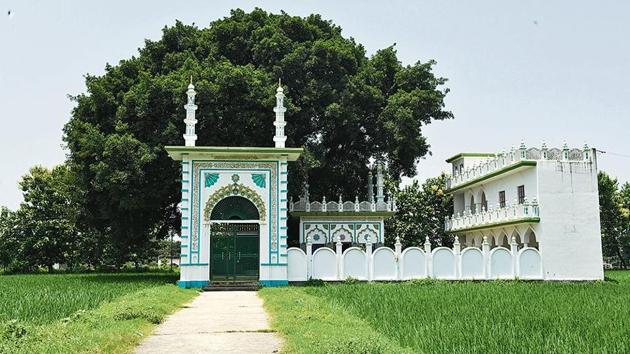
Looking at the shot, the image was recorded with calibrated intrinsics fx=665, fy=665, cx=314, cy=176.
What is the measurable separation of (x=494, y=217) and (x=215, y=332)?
2308 cm

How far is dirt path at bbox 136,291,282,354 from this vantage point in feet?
29.8

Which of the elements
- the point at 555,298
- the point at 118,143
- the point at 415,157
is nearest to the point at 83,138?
the point at 118,143

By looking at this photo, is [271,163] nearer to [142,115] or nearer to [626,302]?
[142,115]

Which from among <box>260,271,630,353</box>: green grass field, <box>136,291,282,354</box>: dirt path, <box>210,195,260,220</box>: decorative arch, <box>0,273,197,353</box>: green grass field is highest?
<box>210,195,260,220</box>: decorative arch

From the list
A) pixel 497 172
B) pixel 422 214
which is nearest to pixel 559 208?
pixel 497 172

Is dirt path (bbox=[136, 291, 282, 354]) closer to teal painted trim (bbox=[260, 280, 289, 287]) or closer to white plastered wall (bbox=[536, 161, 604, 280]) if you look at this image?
teal painted trim (bbox=[260, 280, 289, 287])

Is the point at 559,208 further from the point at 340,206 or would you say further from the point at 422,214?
the point at 422,214

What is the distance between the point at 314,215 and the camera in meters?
32.0

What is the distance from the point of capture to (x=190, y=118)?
24906 mm

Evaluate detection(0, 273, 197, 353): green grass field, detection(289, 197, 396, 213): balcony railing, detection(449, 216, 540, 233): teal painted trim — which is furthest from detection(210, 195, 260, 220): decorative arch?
detection(449, 216, 540, 233): teal painted trim

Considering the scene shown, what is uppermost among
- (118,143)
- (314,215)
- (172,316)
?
(118,143)

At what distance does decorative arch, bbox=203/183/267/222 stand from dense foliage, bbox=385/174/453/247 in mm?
16710

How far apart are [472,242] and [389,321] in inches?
1037

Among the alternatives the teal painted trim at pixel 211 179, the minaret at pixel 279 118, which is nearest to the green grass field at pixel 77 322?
the teal painted trim at pixel 211 179
